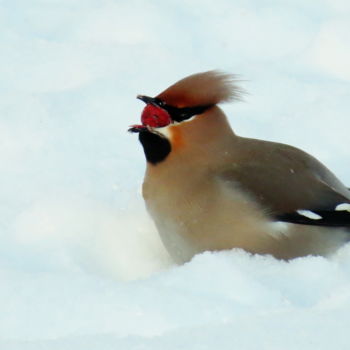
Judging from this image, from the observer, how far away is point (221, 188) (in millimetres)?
4328

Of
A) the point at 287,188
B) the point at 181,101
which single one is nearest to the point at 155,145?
the point at 181,101

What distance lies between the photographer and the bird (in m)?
4.32

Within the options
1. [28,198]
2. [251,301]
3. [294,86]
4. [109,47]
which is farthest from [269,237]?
[109,47]

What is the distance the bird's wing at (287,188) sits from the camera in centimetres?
432

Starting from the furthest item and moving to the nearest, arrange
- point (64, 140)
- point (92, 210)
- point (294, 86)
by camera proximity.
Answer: point (294, 86) → point (64, 140) → point (92, 210)

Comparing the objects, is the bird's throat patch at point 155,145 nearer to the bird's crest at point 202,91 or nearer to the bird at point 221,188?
the bird at point 221,188

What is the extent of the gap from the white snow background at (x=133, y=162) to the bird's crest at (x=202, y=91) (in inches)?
23.4

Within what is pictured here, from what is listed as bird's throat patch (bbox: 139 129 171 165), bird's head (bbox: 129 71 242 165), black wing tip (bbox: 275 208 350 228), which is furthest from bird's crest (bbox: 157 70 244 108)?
black wing tip (bbox: 275 208 350 228)

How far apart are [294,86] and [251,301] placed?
8.51 ft

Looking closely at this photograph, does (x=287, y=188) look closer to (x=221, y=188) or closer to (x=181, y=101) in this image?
(x=221, y=188)

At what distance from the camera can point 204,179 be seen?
439cm

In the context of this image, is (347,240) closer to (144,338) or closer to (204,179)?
(204,179)

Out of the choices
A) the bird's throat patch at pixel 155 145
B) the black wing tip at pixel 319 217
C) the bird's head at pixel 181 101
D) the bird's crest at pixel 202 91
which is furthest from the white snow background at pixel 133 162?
the bird's crest at pixel 202 91

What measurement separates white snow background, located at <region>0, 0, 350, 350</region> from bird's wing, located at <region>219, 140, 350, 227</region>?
0.57 ft
